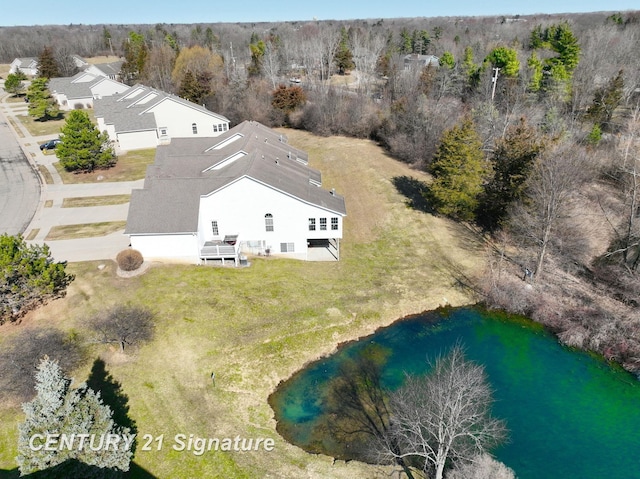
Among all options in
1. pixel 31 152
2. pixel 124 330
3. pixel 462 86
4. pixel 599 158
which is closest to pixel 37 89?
pixel 31 152

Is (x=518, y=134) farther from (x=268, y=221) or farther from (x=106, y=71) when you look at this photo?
(x=106, y=71)

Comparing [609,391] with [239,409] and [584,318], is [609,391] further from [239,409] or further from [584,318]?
[239,409]

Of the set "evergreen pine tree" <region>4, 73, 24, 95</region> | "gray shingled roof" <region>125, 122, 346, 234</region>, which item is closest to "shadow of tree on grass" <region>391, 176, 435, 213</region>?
"gray shingled roof" <region>125, 122, 346, 234</region>

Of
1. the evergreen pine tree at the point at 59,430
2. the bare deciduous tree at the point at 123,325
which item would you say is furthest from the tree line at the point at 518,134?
the evergreen pine tree at the point at 59,430

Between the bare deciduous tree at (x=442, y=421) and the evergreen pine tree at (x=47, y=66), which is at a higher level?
the evergreen pine tree at (x=47, y=66)

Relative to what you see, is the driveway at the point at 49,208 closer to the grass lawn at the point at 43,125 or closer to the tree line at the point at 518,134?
the grass lawn at the point at 43,125
